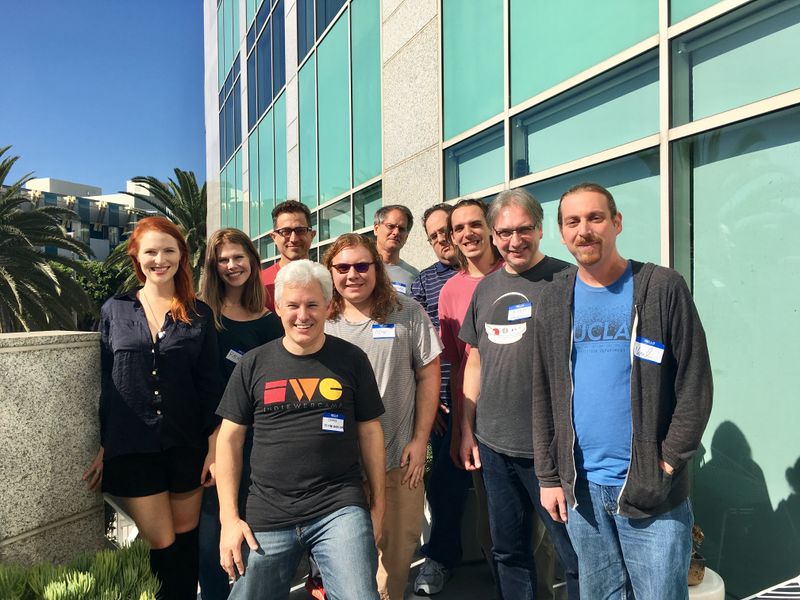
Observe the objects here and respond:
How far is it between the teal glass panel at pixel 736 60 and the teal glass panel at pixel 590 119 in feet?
0.75

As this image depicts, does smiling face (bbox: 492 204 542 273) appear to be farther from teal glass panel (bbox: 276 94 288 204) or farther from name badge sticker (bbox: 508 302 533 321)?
teal glass panel (bbox: 276 94 288 204)

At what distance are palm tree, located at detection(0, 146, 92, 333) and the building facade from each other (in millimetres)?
13918

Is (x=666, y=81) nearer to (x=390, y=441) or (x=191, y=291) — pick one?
(x=390, y=441)

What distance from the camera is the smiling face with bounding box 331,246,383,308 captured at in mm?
2699

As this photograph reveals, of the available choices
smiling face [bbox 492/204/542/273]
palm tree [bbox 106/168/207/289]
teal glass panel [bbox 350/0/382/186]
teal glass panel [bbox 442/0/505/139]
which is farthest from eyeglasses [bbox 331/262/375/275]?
palm tree [bbox 106/168/207/289]

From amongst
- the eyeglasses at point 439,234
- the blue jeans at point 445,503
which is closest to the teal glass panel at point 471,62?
the eyeglasses at point 439,234

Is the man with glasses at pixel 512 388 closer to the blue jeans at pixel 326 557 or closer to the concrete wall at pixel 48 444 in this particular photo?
the blue jeans at pixel 326 557

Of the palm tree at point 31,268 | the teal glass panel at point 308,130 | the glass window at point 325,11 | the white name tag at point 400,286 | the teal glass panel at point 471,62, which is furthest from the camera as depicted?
the palm tree at point 31,268

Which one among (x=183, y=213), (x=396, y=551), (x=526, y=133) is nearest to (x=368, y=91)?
(x=526, y=133)

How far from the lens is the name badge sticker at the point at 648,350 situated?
1.89m

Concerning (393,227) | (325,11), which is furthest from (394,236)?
(325,11)

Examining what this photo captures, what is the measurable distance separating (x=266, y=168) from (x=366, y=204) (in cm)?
699

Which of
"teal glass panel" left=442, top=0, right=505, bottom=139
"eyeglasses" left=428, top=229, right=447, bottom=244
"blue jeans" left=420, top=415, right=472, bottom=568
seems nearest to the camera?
"blue jeans" left=420, top=415, right=472, bottom=568

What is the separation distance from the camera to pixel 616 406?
2.01m
